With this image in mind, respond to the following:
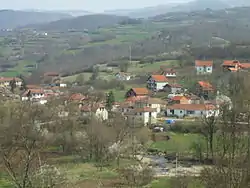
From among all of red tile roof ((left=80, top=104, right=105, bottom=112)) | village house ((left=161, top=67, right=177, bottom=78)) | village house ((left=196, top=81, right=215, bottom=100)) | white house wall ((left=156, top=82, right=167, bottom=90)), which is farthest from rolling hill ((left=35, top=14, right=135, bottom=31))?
red tile roof ((left=80, top=104, right=105, bottom=112))

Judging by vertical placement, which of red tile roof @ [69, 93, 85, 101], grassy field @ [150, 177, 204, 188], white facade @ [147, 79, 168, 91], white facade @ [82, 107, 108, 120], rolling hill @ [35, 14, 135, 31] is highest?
grassy field @ [150, 177, 204, 188]

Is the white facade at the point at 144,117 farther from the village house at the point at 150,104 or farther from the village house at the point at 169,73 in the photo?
the village house at the point at 169,73

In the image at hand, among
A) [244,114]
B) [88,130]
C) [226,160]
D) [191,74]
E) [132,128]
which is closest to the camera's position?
[226,160]

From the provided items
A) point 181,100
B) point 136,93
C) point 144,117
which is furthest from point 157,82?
point 144,117

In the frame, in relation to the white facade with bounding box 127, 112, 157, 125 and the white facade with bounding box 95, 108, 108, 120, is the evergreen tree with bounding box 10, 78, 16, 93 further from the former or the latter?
the white facade with bounding box 127, 112, 157, 125

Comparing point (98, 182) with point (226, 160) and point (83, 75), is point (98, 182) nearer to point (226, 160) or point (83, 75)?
point (226, 160)

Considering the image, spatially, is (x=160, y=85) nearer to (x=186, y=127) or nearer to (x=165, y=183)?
(x=186, y=127)

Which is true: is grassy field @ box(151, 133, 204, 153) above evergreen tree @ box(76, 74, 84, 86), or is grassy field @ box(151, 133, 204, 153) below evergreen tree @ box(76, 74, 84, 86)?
above

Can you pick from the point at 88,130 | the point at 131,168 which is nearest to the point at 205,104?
the point at 88,130
